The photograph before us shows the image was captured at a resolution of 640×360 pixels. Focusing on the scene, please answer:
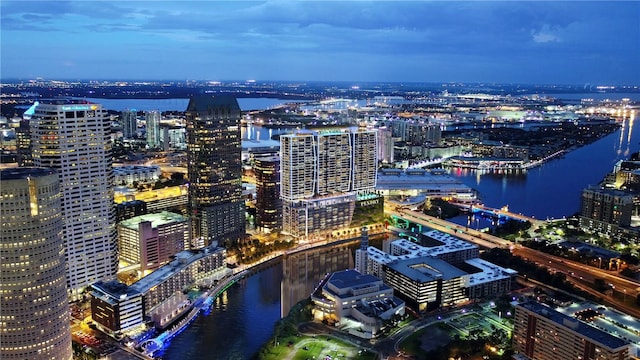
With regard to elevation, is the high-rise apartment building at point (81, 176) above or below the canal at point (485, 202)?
above

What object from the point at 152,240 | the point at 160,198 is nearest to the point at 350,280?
the point at 152,240

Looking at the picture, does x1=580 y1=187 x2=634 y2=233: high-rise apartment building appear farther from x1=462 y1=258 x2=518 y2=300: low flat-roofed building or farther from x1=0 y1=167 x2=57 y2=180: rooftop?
x1=0 y1=167 x2=57 y2=180: rooftop

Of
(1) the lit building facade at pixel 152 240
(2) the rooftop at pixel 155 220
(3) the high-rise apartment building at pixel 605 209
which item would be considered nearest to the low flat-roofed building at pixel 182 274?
(1) the lit building facade at pixel 152 240

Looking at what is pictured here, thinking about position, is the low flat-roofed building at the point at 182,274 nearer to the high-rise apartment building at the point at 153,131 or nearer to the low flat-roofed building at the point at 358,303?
the low flat-roofed building at the point at 358,303

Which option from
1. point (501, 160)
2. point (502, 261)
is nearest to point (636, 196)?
point (502, 261)

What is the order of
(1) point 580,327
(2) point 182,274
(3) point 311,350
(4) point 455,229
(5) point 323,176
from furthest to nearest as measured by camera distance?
(4) point 455,229
(5) point 323,176
(2) point 182,274
(3) point 311,350
(1) point 580,327

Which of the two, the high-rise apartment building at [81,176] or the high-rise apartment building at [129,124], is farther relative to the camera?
the high-rise apartment building at [129,124]

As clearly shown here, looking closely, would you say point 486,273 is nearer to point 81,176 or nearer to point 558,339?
point 558,339
